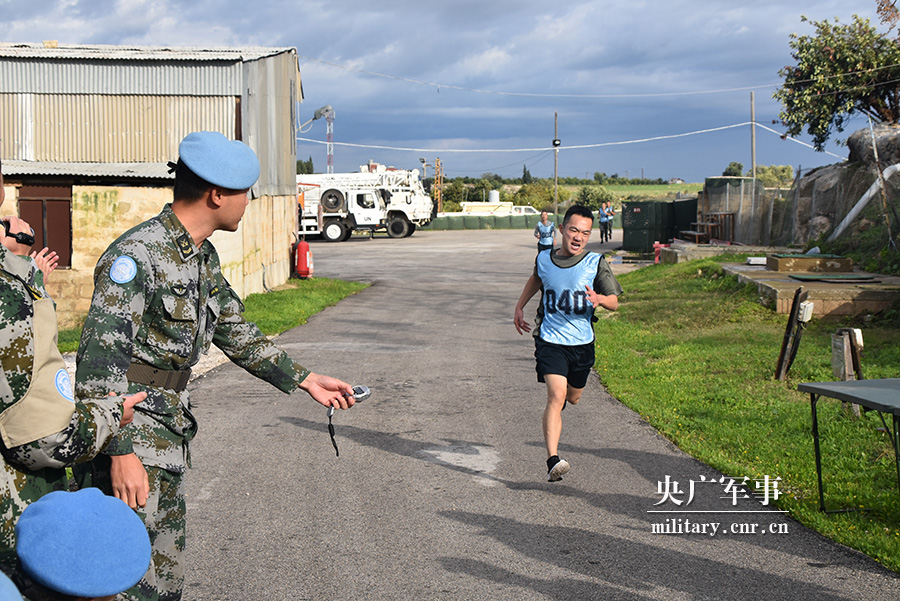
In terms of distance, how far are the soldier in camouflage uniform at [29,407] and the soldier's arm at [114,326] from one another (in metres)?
0.47

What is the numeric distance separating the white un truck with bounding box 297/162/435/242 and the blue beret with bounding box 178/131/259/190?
1618 inches

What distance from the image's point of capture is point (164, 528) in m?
3.03

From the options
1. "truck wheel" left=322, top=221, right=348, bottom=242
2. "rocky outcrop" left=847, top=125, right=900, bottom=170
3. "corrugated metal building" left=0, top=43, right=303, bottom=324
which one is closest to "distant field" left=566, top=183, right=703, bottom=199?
"truck wheel" left=322, top=221, right=348, bottom=242

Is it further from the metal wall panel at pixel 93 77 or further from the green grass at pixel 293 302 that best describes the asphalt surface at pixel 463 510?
the metal wall panel at pixel 93 77

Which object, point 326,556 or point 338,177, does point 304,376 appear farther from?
point 338,177

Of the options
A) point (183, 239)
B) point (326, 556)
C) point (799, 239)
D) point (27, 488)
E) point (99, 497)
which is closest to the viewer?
point (99, 497)

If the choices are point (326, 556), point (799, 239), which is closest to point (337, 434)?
point (326, 556)

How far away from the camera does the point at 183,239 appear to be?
3.08 m

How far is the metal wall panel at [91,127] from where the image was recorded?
66.2ft

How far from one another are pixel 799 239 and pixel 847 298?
1234 centimetres

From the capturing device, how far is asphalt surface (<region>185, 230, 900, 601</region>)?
174 inches

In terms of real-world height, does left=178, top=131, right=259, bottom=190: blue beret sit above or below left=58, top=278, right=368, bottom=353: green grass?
above

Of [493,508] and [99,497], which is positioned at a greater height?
[99,497]

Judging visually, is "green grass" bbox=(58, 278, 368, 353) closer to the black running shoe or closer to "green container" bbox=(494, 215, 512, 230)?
the black running shoe
